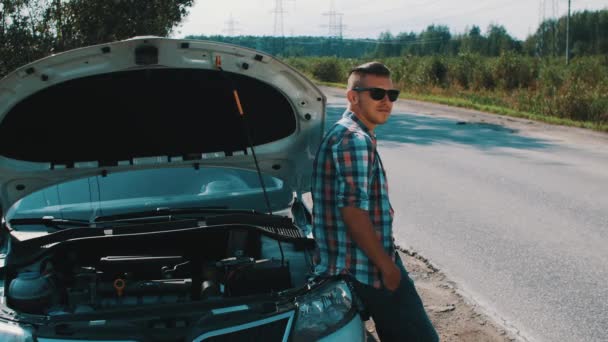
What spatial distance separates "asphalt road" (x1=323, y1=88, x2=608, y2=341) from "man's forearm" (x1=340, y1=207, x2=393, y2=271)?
231 cm

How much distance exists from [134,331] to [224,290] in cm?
53

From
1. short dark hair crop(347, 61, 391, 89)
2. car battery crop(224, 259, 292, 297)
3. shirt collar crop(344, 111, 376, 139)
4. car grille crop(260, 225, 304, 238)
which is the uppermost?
short dark hair crop(347, 61, 391, 89)

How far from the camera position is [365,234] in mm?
2793

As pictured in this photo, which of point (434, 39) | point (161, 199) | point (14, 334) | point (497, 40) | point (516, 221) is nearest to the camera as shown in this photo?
point (14, 334)

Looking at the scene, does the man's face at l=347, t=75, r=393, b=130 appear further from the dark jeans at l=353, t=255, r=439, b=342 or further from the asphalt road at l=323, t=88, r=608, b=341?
the asphalt road at l=323, t=88, r=608, b=341

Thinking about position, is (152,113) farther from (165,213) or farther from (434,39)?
(434,39)

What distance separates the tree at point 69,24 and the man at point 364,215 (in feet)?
28.1

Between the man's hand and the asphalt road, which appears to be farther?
the asphalt road

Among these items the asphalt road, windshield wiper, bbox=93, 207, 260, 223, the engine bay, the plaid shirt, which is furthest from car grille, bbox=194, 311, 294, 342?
the asphalt road

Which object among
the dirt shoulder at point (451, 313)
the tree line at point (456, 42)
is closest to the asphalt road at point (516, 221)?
the dirt shoulder at point (451, 313)

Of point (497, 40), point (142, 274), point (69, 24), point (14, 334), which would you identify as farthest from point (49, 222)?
point (497, 40)

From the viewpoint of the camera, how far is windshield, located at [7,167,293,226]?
4.04 meters

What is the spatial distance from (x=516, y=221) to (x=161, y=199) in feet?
16.1

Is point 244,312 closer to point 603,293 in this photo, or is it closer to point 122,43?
point 122,43
